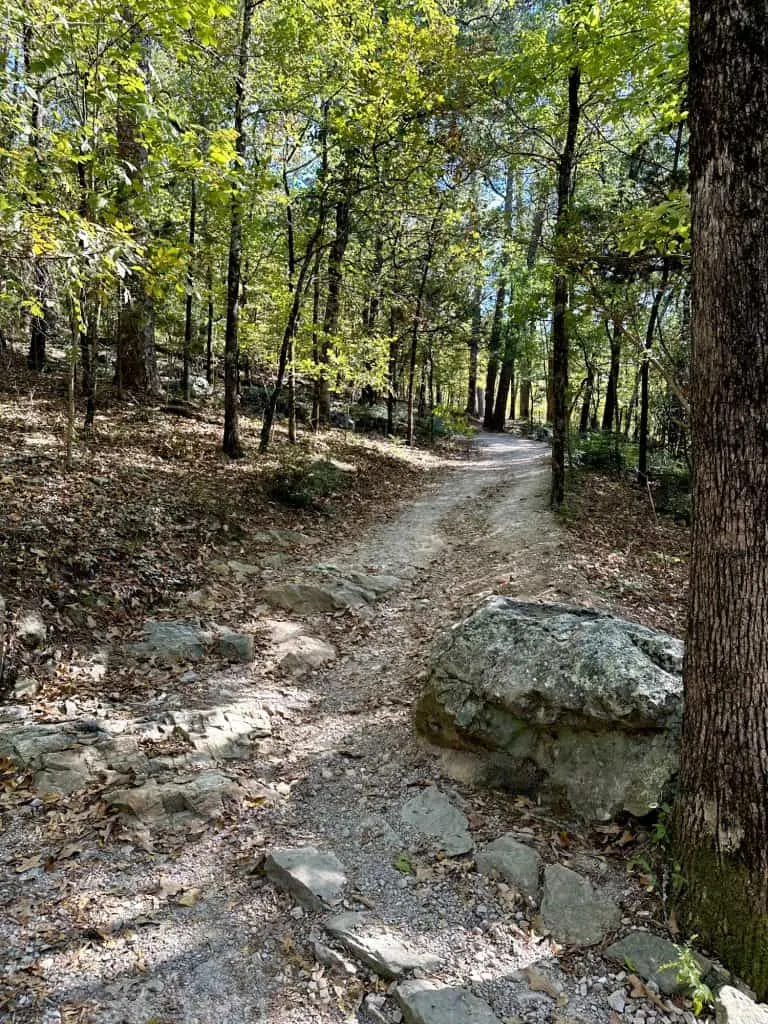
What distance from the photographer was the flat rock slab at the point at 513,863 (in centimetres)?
338

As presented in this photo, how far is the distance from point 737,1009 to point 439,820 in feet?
5.76

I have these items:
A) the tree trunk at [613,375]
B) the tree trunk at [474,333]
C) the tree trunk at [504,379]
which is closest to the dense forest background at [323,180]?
the tree trunk at [613,375]

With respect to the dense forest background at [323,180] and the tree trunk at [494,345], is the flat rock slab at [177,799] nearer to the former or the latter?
the dense forest background at [323,180]

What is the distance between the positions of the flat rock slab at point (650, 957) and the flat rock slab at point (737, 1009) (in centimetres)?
16

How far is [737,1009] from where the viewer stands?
2.62 metres

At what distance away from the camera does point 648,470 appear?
16422mm

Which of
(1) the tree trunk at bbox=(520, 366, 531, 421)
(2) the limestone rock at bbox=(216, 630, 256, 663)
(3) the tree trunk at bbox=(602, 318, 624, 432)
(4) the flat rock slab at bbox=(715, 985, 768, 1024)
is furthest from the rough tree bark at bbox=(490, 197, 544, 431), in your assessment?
(4) the flat rock slab at bbox=(715, 985, 768, 1024)

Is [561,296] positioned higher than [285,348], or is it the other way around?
[561,296]

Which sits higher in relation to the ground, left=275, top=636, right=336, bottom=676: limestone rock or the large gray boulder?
the large gray boulder

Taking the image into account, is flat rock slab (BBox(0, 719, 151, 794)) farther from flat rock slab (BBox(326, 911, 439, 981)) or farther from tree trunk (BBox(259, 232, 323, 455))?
tree trunk (BBox(259, 232, 323, 455))

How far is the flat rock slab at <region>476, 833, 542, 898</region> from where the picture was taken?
11.1 feet

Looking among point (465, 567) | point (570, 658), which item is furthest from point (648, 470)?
point (570, 658)

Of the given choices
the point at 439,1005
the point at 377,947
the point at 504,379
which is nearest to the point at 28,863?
the point at 377,947

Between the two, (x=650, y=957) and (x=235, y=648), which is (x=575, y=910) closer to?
(x=650, y=957)
